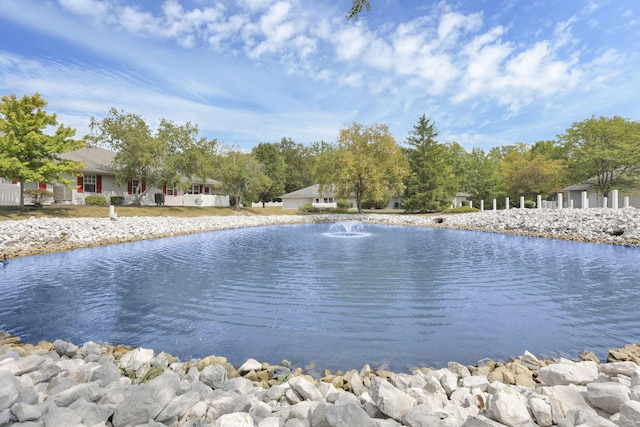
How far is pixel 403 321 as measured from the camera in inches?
239

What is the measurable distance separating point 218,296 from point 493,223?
23.7m

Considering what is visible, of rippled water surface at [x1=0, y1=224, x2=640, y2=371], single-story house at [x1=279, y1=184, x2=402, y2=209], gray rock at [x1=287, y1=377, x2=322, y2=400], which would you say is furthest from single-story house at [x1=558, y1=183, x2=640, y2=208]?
gray rock at [x1=287, y1=377, x2=322, y2=400]

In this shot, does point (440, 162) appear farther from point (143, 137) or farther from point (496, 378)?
point (496, 378)

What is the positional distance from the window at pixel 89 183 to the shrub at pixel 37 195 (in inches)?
165

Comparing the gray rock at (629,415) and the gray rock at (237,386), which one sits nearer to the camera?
the gray rock at (629,415)

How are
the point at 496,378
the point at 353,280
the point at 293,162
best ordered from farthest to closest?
the point at 293,162 → the point at 353,280 → the point at 496,378

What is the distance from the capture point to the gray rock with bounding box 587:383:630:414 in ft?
9.40

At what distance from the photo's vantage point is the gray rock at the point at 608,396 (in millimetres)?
2865

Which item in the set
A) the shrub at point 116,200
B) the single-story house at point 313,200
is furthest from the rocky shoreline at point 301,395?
the single-story house at point 313,200

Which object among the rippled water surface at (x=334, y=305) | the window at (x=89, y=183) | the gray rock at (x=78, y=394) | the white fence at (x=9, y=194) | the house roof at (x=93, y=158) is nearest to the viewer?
the gray rock at (x=78, y=394)

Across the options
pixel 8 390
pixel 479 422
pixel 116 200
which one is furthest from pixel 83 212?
pixel 479 422

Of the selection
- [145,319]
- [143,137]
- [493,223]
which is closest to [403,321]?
[145,319]

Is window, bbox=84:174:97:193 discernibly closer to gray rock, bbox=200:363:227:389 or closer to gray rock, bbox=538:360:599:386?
gray rock, bbox=200:363:227:389

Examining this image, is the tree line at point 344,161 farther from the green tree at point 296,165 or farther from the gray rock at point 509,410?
the gray rock at point 509,410
